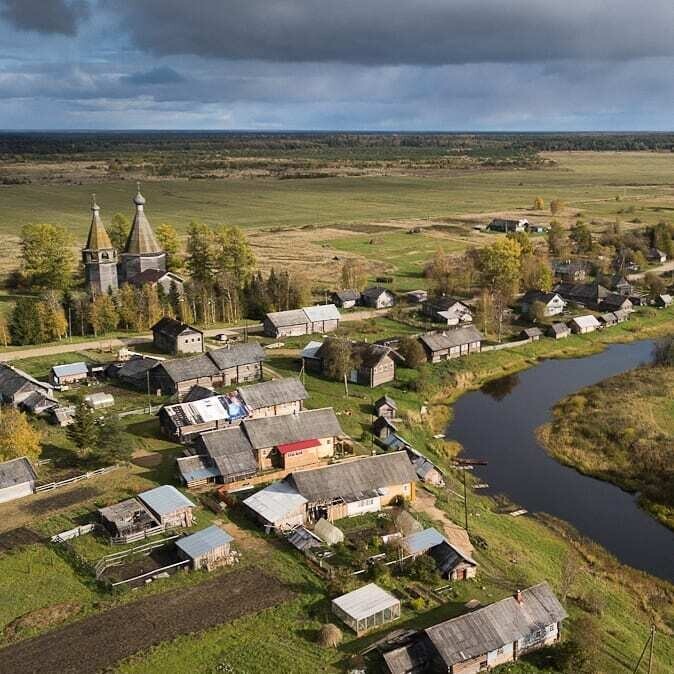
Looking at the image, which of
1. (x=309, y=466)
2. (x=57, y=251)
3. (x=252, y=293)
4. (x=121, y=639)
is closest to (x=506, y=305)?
(x=252, y=293)

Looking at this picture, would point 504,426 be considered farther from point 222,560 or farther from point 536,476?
point 222,560

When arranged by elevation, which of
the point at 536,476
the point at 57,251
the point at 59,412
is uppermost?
the point at 57,251

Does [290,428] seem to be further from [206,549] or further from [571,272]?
[571,272]

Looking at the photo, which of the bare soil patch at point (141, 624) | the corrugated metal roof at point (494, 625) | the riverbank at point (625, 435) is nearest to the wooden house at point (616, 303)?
the riverbank at point (625, 435)

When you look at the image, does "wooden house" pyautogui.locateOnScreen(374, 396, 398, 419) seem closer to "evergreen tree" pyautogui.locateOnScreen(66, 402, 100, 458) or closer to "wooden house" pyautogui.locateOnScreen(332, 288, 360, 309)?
"evergreen tree" pyautogui.locateOnScreen(66, 402, 100, 458)

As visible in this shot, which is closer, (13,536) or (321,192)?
(13,536)

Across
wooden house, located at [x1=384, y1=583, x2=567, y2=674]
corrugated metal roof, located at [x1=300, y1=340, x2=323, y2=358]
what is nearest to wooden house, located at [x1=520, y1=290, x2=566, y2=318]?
corrugated metal roof, located at [x1=300, y1=340, x2=323, y2=358]

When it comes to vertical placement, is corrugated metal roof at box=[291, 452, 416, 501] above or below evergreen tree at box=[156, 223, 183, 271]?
below
